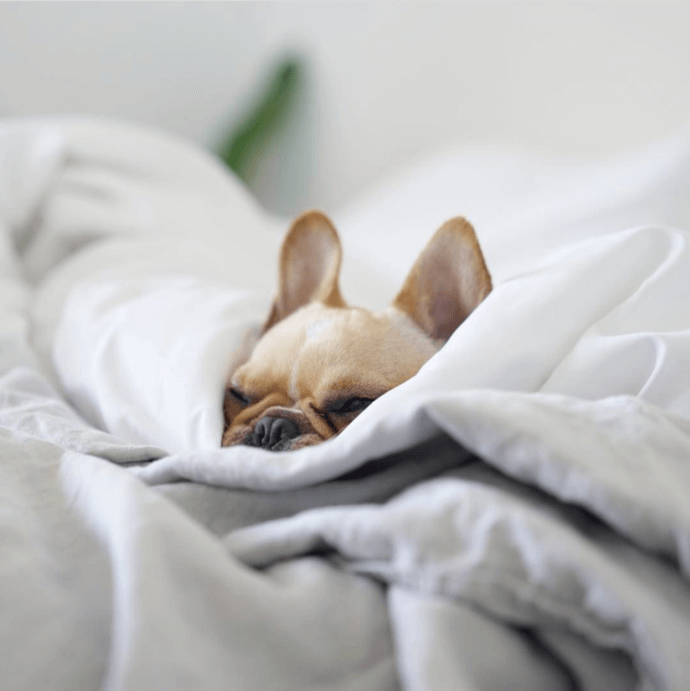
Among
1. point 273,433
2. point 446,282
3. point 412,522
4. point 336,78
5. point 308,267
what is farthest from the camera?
point 336,78

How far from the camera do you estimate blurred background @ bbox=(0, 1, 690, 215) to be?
89.5 inches

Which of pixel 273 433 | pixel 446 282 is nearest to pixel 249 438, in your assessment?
pixel 273 433

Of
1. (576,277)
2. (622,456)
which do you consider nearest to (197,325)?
(576,277)

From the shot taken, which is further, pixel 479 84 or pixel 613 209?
pixel 479 84

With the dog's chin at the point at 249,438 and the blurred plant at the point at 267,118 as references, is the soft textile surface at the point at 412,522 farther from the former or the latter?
the blurred plant at the point at 267,118

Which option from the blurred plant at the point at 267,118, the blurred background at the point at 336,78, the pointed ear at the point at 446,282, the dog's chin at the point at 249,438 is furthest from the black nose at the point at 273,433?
the blurred plant at the point at 267,118

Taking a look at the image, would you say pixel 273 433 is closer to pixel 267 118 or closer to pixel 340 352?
pixel 340 352

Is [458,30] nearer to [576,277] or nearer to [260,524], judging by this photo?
[576,277]

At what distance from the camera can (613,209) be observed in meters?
1.22

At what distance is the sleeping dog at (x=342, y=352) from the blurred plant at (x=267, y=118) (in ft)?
7.33

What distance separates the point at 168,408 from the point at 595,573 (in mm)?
573

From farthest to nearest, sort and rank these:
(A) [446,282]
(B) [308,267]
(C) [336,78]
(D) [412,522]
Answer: (C) [336,78], (B) [308,267], (A) [446,282], (D) [412,522]

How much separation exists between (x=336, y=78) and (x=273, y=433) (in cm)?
262

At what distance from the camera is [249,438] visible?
83cm
